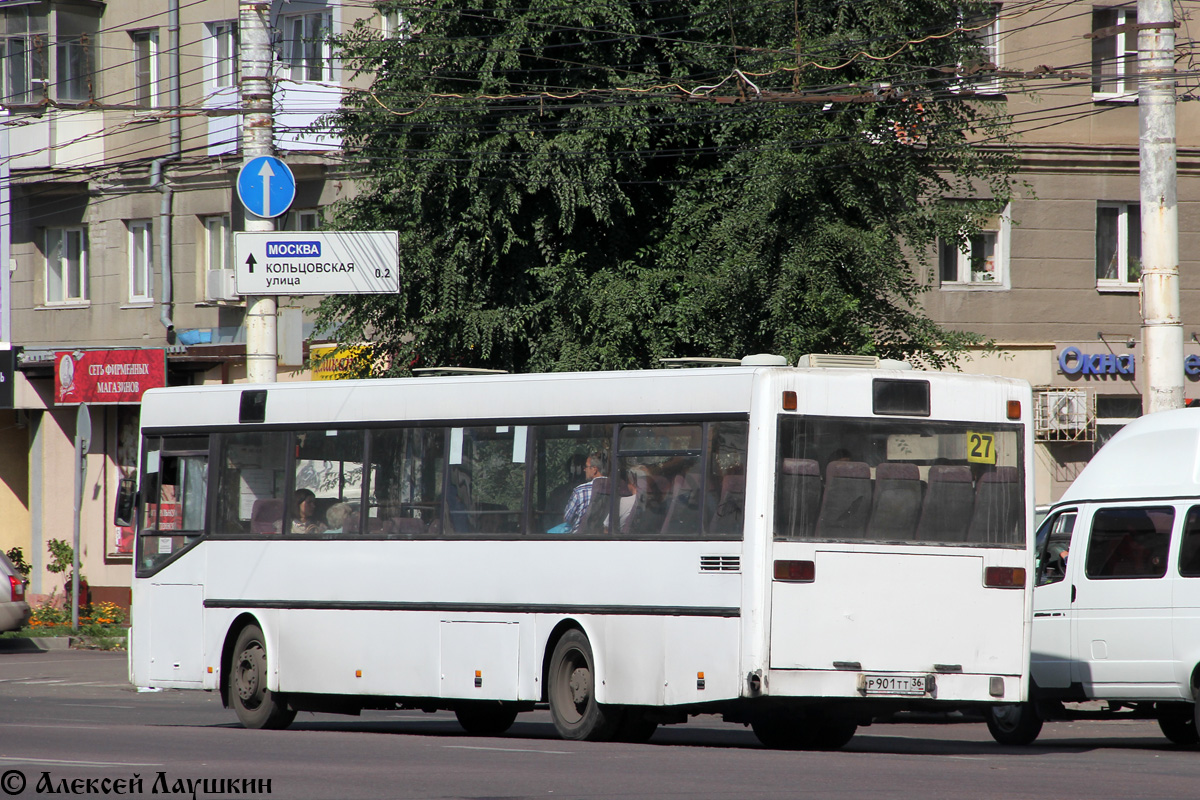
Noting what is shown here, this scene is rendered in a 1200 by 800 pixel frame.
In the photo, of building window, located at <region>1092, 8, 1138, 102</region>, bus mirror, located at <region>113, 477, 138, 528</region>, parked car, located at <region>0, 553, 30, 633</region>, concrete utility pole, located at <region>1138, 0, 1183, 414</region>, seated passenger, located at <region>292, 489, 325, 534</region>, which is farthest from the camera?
building window, located at <region>1092, 8, 1138, 102</region>

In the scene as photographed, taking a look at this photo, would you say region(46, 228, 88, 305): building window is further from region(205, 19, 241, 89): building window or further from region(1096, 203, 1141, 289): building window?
region(1096, 203, 1141, 289): building window

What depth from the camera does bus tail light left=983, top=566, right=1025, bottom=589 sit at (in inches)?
501

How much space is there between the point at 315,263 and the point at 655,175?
5756mm

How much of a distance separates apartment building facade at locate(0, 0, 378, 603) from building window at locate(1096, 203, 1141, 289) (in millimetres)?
11646

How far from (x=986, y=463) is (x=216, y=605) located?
6.67 m

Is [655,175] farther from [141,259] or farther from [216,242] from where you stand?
[141,259]

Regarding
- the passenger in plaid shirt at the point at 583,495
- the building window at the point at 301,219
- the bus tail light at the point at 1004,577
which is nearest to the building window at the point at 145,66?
the building window at the point at 301,219

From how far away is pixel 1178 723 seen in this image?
1504cm

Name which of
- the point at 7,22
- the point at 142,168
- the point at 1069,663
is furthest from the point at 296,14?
the point at 1069,663

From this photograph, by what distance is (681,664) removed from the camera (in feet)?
41.5

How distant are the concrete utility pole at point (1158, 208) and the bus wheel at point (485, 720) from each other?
6244mm

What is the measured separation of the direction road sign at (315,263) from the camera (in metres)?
18.2

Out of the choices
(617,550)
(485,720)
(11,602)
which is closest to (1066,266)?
(485,720)

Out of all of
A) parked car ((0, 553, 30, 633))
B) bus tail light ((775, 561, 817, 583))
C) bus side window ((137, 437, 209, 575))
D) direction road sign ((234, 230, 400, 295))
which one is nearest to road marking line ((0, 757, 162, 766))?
bus tail light ((775, 561, 817, 583))
